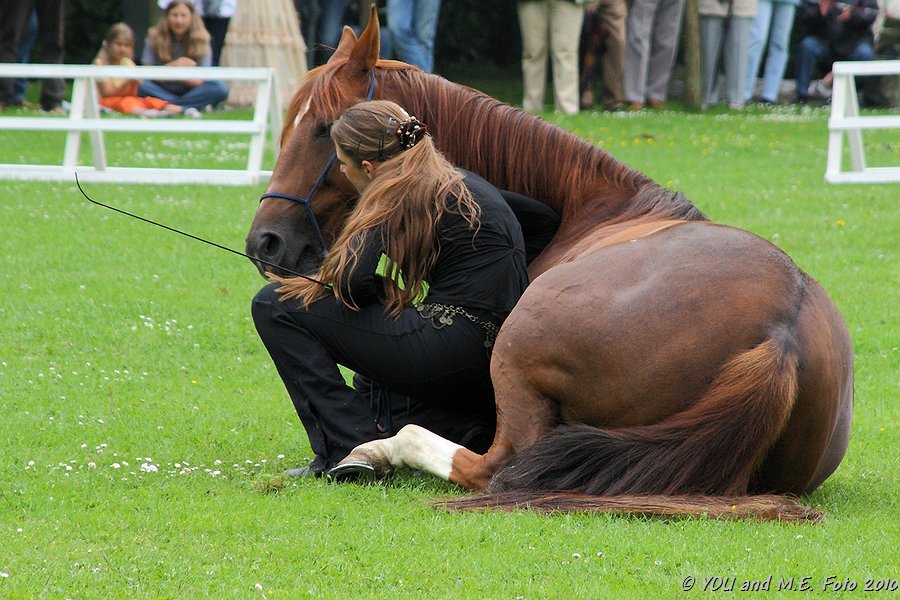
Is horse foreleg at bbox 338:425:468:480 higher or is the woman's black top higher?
the woman's black top

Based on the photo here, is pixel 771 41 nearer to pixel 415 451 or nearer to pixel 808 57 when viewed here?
pixel 808 57

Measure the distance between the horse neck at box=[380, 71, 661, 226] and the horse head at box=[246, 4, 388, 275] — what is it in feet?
0.65

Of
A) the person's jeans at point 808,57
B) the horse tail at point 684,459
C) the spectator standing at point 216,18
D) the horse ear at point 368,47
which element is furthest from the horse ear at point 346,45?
the person's jeans at point 808,57

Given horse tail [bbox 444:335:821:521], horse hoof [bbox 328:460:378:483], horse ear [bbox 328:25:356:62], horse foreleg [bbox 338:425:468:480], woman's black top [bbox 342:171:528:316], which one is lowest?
horse hoof [bbox 328:460:378:483]

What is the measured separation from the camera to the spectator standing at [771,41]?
1991cm

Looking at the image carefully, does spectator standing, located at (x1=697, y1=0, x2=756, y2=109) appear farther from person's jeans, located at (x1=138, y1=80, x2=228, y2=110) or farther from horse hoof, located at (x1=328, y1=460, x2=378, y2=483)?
horse hoof, located at (x1=328, y1=460, x2=378, y2=483)

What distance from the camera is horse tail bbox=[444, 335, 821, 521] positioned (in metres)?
4.07

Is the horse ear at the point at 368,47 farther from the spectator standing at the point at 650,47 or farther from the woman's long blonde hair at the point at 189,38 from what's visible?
the spectator standing at the point at 650,47

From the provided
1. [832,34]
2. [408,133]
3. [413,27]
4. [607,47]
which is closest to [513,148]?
[408,133]

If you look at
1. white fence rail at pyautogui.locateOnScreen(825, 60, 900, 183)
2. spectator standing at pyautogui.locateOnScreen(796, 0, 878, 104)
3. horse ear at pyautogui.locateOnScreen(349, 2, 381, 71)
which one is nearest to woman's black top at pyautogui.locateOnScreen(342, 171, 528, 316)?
horse ear at pyautogui.locateOnScreen(349, 2, 381, 71)

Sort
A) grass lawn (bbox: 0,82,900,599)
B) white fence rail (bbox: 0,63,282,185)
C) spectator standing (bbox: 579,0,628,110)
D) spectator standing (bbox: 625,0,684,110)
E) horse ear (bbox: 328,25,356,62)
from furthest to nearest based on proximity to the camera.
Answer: spectator standing (bbox: 625,0,684,110) < spectator standing (bbox: 579,0,628,110) < white fence rail (bbox: 0,63,282,185) < horse ear (bbox: 328,25,356,62) < grass lawn (bbox: 0,82,900,599)

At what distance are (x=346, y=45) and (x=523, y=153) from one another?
981mm

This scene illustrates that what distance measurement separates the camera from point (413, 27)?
661 inches

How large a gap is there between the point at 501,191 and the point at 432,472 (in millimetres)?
1263
